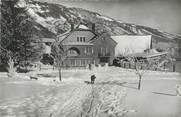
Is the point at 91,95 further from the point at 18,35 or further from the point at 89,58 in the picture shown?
the point at 18,35

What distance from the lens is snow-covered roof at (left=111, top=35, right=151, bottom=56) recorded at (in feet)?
8.07

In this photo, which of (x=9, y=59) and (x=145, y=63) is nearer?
(x=145, y=63)

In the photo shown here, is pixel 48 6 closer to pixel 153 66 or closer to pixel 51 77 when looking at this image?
pixel 51 77

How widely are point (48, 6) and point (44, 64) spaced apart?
512 mm

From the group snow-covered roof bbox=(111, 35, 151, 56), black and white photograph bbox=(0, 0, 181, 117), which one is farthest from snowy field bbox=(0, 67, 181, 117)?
snow-covered roof bbox=(111, 35, 151, 56)

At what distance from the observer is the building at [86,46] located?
245cm

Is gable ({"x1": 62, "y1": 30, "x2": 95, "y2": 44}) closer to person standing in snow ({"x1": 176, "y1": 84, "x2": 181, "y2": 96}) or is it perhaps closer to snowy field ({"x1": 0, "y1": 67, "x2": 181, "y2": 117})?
snowy field ({"x1": 0, "y1": 67, "x2": 181, "y2": 117})

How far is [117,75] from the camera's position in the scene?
2.50 metres

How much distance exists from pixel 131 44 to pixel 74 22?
0.52 m

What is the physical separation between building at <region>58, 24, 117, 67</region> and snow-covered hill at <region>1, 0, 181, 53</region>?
0.19 ft

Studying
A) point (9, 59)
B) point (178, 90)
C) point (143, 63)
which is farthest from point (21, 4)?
point (178, 90)

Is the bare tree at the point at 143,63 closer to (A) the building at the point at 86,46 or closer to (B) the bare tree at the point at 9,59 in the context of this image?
(A) the building at the point at 86,46

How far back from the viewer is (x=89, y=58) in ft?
8.14

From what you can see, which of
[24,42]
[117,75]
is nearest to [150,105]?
[117,75]
